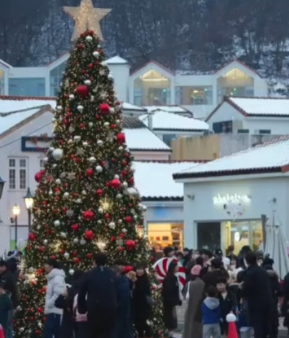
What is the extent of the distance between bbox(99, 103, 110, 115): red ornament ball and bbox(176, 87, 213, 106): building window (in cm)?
9444

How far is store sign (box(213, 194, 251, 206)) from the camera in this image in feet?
164

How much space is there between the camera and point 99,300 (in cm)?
1980

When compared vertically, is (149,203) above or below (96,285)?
above

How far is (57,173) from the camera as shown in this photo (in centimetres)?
2428

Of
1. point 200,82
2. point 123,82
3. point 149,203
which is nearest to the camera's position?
point 149,203

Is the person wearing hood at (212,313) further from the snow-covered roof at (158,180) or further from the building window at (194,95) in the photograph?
the building window at (194,95)

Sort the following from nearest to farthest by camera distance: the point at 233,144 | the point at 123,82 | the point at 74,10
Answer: the point at 74,10 < the point at 233,144 < the point at 123,82

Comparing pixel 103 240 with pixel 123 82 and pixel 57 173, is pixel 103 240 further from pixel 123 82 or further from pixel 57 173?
pixel 123 82

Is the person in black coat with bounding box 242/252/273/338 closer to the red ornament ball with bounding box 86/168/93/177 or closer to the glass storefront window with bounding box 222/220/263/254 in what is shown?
the red ornament ball with bounding box 86/168/93/177

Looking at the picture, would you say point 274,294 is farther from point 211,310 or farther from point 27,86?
point 27,86

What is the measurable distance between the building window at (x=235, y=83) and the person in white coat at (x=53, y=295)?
96.2 metres

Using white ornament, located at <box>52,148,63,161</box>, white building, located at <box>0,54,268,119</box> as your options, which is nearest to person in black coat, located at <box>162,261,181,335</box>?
white ornament, located at <box>52,148,63,161</box>

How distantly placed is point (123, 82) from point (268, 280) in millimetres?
88332

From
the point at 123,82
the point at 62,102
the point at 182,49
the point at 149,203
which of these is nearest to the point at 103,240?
the point at 62,102
